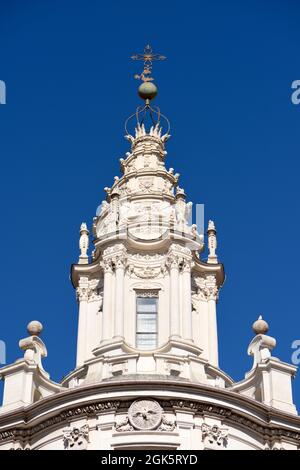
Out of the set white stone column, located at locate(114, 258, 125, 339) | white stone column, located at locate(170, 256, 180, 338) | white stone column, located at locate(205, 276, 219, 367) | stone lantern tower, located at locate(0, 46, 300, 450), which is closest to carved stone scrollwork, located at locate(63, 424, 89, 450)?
stone lantern tower, located at locate(0, 46, 300, 450)

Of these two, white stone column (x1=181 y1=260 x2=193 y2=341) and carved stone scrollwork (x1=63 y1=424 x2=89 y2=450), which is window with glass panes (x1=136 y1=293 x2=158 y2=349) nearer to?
white stone column (x1=181 y1=260 x2=193 y2=341)

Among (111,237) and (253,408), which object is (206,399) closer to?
(253,408)

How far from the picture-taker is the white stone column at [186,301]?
202 feet

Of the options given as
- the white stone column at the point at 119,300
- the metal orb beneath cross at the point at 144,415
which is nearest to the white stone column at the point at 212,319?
the white stone column at the point at 119,300

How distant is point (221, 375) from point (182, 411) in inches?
217

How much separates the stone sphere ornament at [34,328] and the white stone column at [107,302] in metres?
2.91

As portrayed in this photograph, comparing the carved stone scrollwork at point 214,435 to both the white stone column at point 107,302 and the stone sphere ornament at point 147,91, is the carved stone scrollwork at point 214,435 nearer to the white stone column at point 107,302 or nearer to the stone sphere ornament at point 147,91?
the white stone column at point 107,302

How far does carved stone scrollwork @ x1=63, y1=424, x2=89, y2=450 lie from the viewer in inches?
2156

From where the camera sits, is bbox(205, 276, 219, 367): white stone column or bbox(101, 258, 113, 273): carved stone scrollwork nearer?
bbox(205, 276, 219, 367): white stone column

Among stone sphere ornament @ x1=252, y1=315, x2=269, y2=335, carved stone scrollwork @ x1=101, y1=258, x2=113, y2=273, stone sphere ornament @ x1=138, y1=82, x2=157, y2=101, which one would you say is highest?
stone sphere ornament @ x1=138, y1=82, x2=157, y2=101

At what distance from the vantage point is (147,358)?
195ft

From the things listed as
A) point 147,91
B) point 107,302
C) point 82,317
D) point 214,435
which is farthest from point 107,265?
point 147,91

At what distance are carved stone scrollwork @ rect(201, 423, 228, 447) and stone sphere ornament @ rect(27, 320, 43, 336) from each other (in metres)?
9.79

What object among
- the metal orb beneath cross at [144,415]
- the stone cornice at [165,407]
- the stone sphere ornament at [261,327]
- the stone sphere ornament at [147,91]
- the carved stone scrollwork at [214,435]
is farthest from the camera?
the stone sphere ornament at [147,91]
